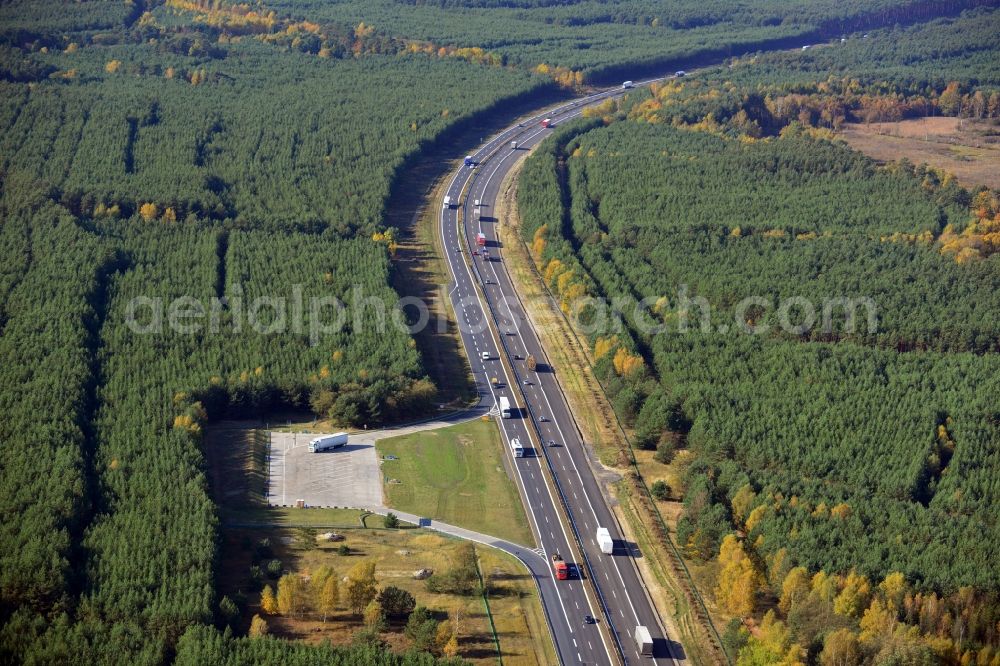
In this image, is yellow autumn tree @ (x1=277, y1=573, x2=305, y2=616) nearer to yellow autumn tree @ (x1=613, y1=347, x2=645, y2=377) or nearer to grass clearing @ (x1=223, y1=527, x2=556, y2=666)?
grass clearing @ (x1=223, y1=527, x2=556, y2=666)

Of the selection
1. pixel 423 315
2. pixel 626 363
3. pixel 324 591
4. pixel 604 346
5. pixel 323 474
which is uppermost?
pixel 604 346

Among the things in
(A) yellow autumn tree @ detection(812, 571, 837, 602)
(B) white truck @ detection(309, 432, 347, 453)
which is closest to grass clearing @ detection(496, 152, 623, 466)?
(B) white truck @ detection(309, 432, 347, 453)

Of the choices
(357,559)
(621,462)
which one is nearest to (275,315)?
(357,559)

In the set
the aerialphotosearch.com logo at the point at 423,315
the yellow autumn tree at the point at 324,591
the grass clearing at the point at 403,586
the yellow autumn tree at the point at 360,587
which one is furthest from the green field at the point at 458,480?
the aerialphotosearch.com logo at the point at 423,315

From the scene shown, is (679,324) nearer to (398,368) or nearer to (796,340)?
(796,340)

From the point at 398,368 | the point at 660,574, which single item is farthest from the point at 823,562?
the point at 398,368

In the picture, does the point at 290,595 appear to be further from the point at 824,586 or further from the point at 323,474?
the point at 824,586

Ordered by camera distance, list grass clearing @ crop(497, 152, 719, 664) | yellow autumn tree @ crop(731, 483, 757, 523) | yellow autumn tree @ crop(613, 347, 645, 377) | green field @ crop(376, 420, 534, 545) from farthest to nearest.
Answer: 1. yellow autumn tree @ crop(613, 347, 645, 377)
2. green field @ crop(376, 420, 534, 545)
3. yellow autumn tree @ crop(731, 483, 757, 523)
4. grass clearing @ crop(497, 152, 719, 664)
